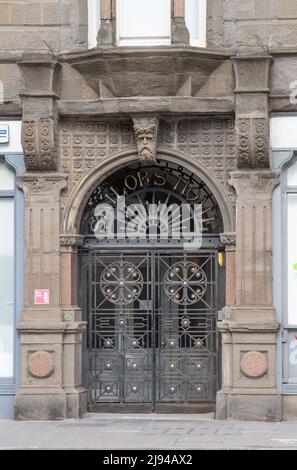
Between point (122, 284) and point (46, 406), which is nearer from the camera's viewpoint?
point (46, 406)

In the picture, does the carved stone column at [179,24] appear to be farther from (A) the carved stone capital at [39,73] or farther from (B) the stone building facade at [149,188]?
(A) the carved stone capital at [39,73]

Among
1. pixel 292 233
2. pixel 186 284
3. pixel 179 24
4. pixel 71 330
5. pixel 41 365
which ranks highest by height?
pixel 179 24

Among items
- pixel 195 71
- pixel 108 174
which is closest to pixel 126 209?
pixel 108 174

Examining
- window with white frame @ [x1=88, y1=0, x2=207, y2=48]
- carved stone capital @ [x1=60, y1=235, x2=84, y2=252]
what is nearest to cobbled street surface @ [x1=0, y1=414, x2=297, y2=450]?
carved stone capital @ [x1=60, y1=235, x2=84, y2=252]

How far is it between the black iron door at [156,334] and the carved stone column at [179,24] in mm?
2971

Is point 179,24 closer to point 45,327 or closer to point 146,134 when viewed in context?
point 146,134

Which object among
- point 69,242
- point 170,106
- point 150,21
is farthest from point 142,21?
point 69,242

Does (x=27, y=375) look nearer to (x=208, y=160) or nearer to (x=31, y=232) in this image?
(x=31, y=232)

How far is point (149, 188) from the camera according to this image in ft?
69.6

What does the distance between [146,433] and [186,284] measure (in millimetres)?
2682

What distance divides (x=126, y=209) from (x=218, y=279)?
5.29 ft

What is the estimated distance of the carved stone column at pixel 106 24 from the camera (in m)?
20.5

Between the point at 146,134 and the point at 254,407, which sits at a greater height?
the point at 146,134

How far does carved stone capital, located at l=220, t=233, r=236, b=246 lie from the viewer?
20500 millimetres
